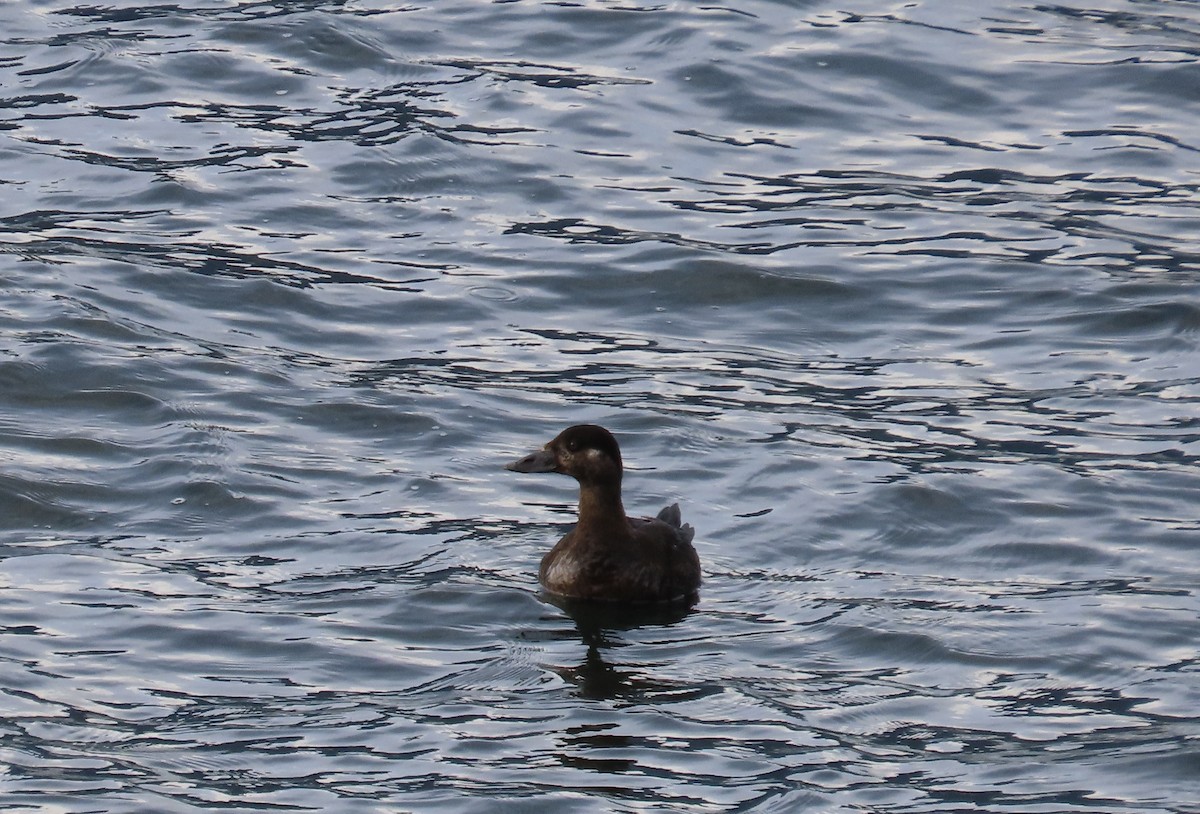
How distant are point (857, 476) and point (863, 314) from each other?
309 cm

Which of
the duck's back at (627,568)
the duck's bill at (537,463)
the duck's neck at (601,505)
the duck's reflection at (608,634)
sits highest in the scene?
the duck's bill at (537,463)

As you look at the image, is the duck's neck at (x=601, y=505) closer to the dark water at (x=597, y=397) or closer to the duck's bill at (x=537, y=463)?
the duck's bill at (x=537, y=463)

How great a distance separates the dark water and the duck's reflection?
0.13 ft

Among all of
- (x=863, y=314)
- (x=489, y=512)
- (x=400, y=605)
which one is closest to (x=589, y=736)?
(x=400, y=605)

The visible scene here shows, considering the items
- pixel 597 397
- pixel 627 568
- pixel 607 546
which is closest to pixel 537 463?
pixel 607 546

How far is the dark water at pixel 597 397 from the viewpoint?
318 inches

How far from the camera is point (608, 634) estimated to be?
9.57 meters

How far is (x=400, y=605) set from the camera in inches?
375

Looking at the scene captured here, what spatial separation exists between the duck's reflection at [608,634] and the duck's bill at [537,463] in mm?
734

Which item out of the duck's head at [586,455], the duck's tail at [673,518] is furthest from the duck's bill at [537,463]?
the duck's tail at [673,518]

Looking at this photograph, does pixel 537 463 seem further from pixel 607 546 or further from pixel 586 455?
pixel 607 546

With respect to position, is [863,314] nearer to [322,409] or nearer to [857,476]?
[857,476]

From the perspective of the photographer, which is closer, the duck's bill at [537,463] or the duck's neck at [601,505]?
the duck's neck at [601,505]

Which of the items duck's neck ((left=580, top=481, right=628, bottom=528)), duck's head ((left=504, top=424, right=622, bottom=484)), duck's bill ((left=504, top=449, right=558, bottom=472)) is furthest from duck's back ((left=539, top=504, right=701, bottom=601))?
duck's bill ((left=504, top=449, right=558, bottom=472))
